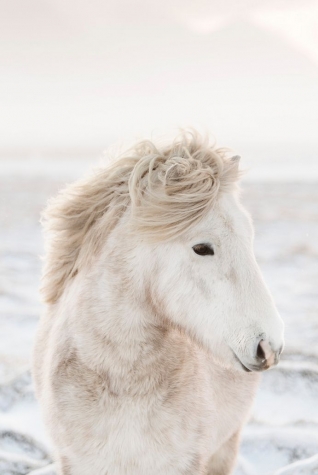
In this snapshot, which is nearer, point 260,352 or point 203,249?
point 260,352

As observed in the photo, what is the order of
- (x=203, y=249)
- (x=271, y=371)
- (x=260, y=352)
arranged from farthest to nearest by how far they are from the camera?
(x=271, y=371) → (x=203, y=249) → (x=260, y=352)

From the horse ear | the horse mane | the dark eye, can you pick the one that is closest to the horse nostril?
the dark eye

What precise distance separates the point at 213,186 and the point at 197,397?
3.33 feet

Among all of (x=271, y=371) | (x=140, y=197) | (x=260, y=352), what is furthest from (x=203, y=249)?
(x=271, y=371)

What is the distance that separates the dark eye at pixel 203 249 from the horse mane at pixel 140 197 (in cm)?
9

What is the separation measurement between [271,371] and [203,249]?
3.07 metres

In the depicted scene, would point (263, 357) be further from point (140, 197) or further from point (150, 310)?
point (140, 197)

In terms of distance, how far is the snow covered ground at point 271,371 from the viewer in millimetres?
3682

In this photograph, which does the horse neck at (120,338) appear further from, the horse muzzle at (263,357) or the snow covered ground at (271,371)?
the snow covered ground at (271,371)

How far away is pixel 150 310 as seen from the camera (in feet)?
7.00

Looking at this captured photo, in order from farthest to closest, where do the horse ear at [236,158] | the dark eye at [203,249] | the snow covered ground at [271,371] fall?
the snow covered ground at [271,371]
the horse ear at [236,158]
the dark eye at [203,249]

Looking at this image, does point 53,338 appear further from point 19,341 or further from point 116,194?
point 19,341

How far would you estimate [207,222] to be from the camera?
6.77ft

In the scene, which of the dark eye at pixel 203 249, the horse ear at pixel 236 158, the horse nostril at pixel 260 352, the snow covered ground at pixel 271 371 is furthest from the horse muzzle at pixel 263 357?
the snow covered ground at pixel 271 371
